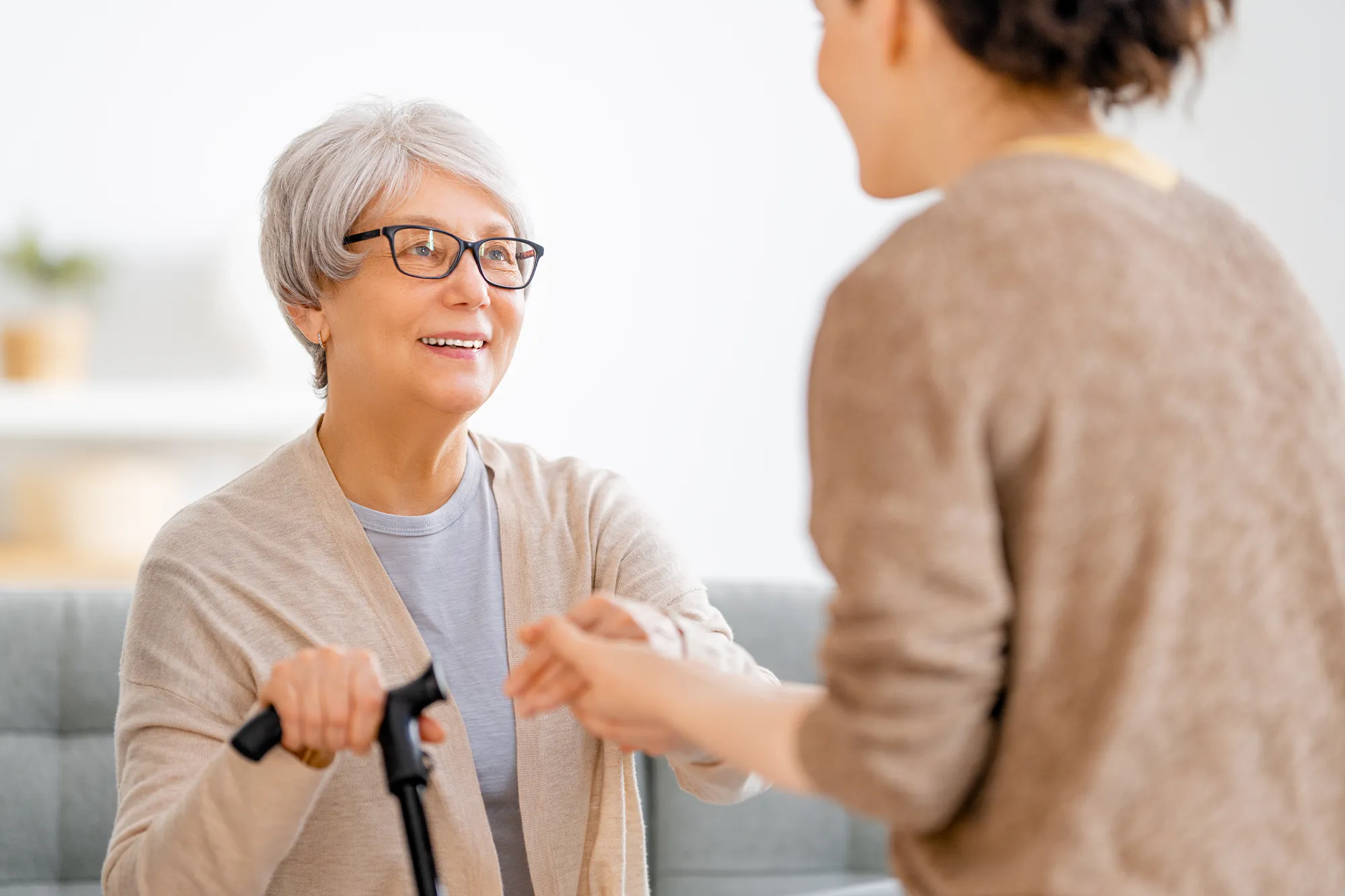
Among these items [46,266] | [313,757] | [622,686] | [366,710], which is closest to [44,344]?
[46,266]

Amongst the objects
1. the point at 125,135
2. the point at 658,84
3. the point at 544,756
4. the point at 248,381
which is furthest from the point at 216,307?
the point at 544,756

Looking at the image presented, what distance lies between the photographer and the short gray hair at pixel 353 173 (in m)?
1.56

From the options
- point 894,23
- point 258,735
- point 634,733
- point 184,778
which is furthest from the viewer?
point 184,778

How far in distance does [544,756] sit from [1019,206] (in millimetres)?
999

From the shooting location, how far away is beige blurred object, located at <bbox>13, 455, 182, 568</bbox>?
3.09 metres

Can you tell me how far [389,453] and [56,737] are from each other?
969 millimetres

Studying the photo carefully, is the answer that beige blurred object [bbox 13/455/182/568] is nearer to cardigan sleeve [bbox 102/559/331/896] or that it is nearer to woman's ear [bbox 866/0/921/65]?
cardigan sleeve [bbox 102/559/331/896]

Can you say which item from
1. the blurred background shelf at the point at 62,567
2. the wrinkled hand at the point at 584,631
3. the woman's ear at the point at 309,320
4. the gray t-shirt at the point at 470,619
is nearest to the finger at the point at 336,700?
the wrinkled hand at the point at 584,631

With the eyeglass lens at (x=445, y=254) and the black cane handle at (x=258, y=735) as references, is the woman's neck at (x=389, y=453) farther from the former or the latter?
the black cane handle at (x=258, y=735)

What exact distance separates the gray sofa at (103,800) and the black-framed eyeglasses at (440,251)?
3.24ft

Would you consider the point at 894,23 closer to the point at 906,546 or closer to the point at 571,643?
the point at 906,546

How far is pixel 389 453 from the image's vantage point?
1603 mm

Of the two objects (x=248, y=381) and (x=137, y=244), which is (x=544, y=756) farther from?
(x=137, y=244)

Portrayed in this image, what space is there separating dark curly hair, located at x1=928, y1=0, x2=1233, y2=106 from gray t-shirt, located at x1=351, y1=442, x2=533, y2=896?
3.26 ft
